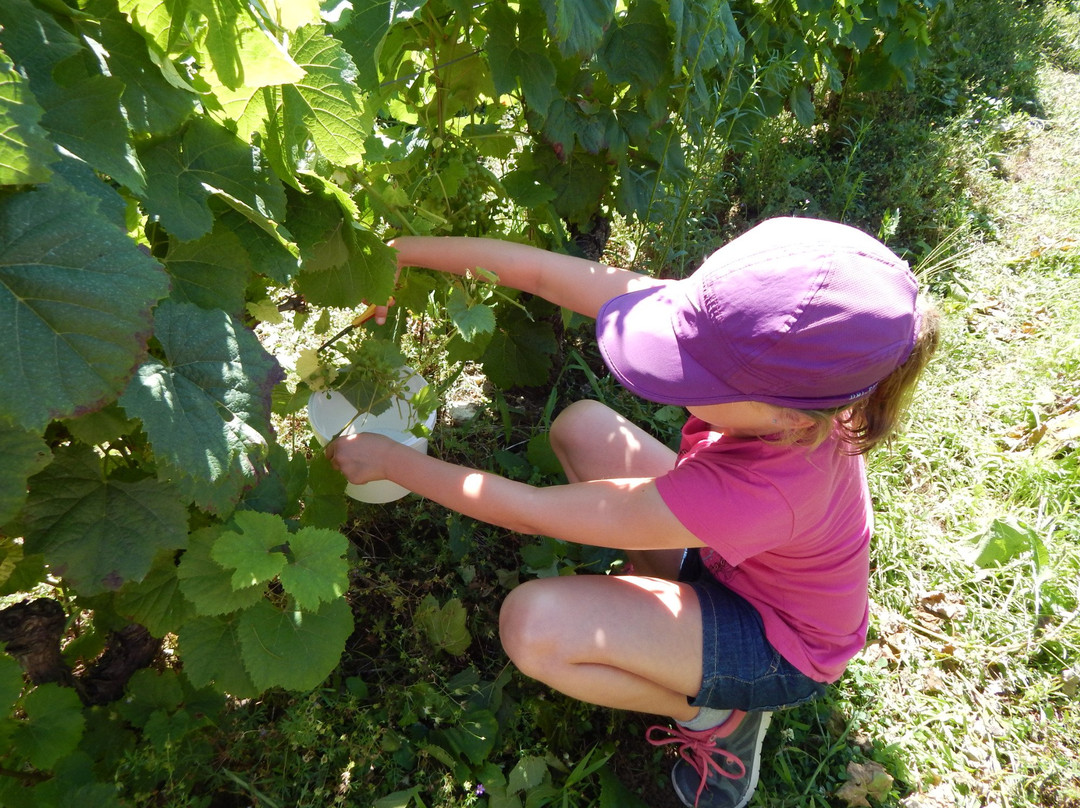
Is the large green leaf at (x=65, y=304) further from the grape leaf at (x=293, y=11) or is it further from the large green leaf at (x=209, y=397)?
the grape leaf at (x=293, y=11)

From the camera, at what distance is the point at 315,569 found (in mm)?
1379

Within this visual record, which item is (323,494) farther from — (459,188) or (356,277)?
(459,188)

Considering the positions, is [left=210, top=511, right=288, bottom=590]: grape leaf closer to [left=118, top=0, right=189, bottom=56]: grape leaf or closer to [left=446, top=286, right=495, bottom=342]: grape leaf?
[left=446, top=286, right=495, bottom=342]: grape leaf

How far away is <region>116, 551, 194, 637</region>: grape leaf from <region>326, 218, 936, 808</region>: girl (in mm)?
419

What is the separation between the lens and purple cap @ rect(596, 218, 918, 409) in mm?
1370

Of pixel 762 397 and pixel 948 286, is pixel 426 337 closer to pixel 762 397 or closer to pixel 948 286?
pixel 762 397

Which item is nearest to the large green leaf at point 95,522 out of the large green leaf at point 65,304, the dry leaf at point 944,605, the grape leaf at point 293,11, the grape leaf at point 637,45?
the large green leaf at point 65,304

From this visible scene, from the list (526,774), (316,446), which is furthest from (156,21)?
(526,774)

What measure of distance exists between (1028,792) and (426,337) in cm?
206

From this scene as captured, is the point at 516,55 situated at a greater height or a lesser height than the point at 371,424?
greater

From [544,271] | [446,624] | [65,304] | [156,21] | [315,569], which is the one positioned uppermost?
[156,21]

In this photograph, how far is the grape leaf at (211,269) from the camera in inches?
52.0

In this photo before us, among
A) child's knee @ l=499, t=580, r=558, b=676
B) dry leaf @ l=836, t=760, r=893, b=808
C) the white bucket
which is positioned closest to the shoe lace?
dry leaf @ l=836, t=760, r=893, b=808

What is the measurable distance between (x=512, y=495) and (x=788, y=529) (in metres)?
0.58
